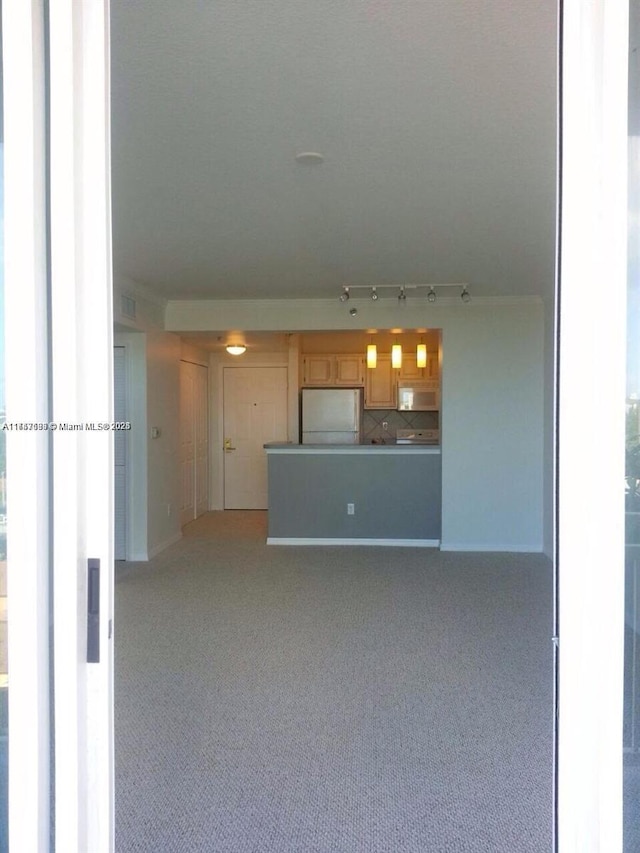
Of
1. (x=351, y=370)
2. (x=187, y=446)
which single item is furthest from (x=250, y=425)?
(x=351, y=370)

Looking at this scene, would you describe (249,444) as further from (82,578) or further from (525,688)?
(82,578)

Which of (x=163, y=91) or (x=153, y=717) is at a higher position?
(x=163, y=91)

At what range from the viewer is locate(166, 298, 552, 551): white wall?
5855mm

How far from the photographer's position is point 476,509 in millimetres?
5961

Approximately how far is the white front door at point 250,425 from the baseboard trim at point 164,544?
6.53ft

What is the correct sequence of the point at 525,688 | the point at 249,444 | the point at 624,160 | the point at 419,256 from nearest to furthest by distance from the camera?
the point at 624,160
the point at 525,688
the point at 419,256
the point at 249,444

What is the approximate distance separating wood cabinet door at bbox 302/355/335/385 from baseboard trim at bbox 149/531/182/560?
9.73 feet

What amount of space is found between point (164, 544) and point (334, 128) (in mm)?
4780

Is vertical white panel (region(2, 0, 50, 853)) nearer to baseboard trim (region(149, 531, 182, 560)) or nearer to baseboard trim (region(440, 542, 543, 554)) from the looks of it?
baseboard trim (region(149, 531, 182, 560))

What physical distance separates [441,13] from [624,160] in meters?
1.01

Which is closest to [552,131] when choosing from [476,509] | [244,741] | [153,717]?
[244,741]

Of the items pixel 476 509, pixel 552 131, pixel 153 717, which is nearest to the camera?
pixel 552 131

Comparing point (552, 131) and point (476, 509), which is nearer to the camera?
point (552, 131)

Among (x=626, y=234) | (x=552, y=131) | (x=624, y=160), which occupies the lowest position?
(x=626, y=234)
